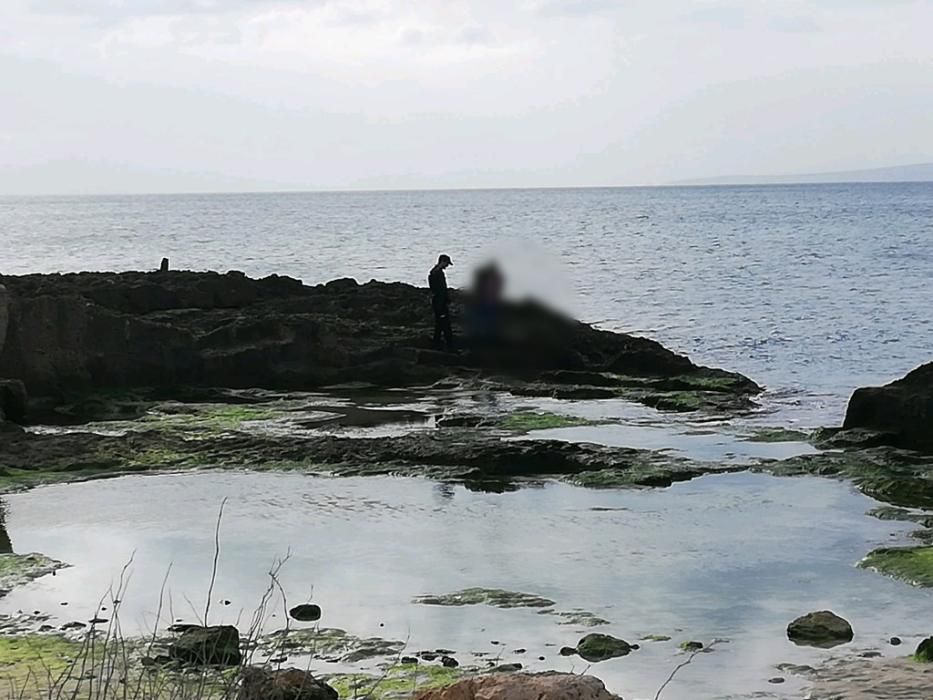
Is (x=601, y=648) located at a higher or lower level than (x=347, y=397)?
higher

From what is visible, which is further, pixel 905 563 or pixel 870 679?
pixel 905 563

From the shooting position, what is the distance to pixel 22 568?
1177 centimetres

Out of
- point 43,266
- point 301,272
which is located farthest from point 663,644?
point 43,266

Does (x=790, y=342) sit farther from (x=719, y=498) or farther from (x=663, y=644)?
Result: (x=663, y=644)

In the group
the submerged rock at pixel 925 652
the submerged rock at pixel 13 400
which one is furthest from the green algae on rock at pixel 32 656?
the submerged rock at pixel 13 400

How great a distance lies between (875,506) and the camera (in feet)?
46.7

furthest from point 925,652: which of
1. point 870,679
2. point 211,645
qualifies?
point 211,645

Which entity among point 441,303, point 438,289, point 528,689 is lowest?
point 441,303

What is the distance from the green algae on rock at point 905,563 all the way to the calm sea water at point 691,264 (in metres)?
9.54

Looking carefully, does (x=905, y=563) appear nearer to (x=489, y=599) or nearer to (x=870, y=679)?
(x=870, y=679)

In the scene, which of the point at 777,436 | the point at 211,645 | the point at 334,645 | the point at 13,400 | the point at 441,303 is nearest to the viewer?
the point at 211,645

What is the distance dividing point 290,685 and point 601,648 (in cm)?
245

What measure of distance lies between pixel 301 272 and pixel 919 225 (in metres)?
56.0

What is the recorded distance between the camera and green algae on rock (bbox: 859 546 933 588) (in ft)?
36.8
